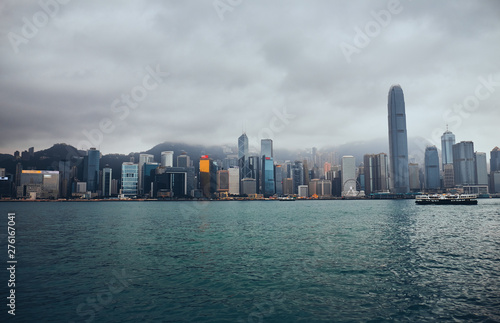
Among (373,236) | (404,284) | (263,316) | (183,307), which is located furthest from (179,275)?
(373,236)

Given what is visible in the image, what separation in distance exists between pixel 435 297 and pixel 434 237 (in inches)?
1596

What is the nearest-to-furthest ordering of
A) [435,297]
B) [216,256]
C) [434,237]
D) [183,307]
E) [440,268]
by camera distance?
1. [183,307]
2. [435,297]
3. [440,268]
4. [216,256]
5. [434,237]

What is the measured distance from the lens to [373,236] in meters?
61.1

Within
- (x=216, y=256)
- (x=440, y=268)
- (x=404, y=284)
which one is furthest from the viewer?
(x=216, y=256)

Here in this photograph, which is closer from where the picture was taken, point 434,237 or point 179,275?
point 179,275

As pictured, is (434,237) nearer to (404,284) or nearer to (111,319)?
(404,284)

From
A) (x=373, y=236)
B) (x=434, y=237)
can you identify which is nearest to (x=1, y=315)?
(x=373, y=236)

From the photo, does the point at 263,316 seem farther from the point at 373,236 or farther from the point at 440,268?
the point at 373,236

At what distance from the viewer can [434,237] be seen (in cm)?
5981

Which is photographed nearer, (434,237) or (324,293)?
(324,293)

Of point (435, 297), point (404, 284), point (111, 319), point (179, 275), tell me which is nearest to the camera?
point (111, 319)

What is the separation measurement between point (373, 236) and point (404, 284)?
1346 inches

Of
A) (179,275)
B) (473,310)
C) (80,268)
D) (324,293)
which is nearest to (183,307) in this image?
(179,275)

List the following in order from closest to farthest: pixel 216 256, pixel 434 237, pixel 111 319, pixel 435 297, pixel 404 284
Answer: pixel 111 319
pixel 435 297
pixel 404 284
pixel 216 256
pixel 434 237
